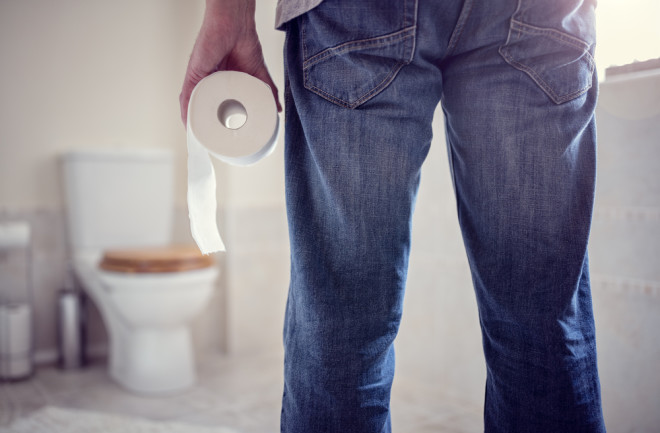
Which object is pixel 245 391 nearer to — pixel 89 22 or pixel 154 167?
pixel 154 167

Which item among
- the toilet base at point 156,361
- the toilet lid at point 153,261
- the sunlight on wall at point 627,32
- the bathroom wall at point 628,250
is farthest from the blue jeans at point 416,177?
the toilet base at point 156,361

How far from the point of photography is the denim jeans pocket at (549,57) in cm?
49

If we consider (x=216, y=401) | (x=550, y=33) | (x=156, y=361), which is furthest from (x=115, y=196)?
(x=550, y=33)

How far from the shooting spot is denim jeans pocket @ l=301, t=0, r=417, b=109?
48 centimetres

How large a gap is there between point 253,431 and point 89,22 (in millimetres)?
1581

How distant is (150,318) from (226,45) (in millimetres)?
1163

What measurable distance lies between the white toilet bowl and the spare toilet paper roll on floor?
3.07 feet

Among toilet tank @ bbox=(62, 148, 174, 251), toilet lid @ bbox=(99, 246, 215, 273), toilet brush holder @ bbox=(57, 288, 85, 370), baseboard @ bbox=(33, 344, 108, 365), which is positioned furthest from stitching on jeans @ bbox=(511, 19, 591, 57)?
baseboard @ bbox=(33, 344, 108, 365)

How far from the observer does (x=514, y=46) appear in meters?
0.50

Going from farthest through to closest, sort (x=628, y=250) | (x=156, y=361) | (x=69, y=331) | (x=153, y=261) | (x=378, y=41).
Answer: (x=69, y=331) → (x=156, y=361) → (x=153, y=261) → (x=628, y=250) → (x=378, y=41)

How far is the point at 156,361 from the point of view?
1599 mm

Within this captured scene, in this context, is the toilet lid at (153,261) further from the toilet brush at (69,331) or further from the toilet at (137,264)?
the toilet brush at (69,331)

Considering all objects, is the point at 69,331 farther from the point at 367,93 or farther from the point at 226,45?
the point at 367,93

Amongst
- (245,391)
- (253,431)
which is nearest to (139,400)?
(245,391)
